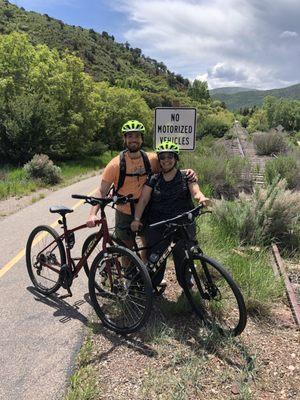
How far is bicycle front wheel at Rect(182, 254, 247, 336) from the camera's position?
15.3 feet

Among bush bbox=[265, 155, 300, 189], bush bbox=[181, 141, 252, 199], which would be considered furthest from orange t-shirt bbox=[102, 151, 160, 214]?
bush bbox=[265, 155, 300, 189]

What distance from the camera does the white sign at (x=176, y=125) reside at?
913cm

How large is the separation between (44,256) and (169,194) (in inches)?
78.7

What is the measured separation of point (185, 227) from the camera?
484cm

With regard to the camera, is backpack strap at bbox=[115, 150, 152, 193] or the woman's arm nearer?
the woman's arm

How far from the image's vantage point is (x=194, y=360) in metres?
4.16

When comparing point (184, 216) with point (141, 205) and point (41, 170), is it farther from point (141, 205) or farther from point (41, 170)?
point (41, 170)

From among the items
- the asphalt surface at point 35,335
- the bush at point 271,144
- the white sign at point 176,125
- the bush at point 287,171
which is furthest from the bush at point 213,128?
the asphalt surface at point 35,335

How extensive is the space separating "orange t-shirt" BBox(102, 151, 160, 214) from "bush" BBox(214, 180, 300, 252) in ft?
8.90

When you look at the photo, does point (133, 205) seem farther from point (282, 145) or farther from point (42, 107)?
point (42, 107)

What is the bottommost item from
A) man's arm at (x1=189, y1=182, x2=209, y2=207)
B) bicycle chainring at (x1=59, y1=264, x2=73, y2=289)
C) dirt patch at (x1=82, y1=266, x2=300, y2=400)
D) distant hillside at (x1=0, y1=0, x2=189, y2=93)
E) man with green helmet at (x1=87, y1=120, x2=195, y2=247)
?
dirt patch at (x1=82, y1=266, x2=300, y2=400)

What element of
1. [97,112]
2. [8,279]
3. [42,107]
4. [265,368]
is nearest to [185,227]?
[265,368]

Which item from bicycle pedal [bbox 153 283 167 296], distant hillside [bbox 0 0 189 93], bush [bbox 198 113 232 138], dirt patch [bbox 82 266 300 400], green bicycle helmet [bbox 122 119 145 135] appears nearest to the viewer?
dirt patch [bbox 82 266 300 400]

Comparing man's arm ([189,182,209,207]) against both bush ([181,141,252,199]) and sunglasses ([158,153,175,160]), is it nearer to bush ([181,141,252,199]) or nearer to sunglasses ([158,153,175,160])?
sunglasses ([158,153,175,160])
